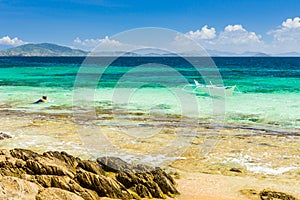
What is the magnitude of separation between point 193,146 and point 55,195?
9.87 meters

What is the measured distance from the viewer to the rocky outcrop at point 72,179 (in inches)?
340

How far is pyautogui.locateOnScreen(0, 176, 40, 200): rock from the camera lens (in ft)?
26.3

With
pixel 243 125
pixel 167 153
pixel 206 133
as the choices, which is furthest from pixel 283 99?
pixel 167 153

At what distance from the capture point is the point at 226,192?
1174 centimetres

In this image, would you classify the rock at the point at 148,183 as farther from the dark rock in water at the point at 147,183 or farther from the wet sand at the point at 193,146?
the wet sand at the point at 193,146

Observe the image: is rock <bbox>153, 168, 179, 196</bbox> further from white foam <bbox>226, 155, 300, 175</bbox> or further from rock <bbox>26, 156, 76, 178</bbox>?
white foam <bbox>226, 155, 300, 175</bbox>

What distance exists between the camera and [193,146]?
1745 centimetres

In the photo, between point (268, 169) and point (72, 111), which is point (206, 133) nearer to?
point (268, 169)

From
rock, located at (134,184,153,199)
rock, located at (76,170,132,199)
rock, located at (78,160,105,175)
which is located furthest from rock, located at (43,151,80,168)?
rock, located at (134,184,153,199)

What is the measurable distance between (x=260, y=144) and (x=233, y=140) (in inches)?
57.2

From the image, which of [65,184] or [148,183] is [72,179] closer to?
[65,184]

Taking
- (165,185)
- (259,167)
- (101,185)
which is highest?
(101,185)

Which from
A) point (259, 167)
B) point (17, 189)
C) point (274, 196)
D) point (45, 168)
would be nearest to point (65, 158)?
point (45, 168)

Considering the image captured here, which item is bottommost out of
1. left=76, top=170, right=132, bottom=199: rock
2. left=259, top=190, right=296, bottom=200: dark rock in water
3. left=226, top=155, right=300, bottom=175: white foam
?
left=259, top=190, right=296, bottom=200: dark rock in water
